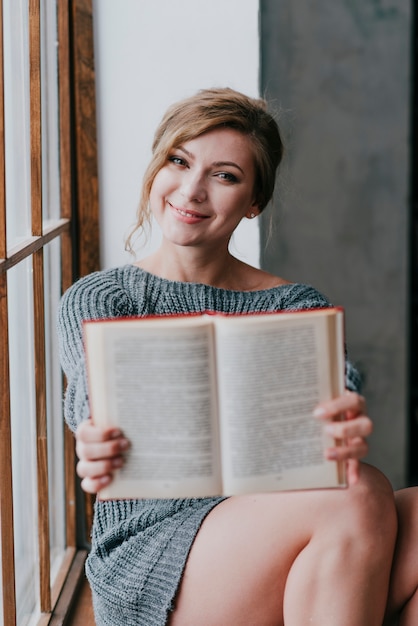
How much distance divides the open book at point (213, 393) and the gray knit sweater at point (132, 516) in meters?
0.16

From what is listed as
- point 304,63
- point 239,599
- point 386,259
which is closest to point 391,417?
point 386,259

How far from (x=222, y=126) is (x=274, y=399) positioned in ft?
2.24

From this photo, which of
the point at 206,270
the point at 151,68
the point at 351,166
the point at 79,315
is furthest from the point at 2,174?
the point at 351,166

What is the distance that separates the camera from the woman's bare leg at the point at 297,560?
1.42m

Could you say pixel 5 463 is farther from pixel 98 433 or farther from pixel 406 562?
pixel 406 562

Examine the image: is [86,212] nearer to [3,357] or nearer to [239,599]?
[3,357]

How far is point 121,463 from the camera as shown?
1.23 m

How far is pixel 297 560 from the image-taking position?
144 centimetres

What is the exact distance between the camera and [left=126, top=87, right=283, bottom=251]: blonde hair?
1.71m

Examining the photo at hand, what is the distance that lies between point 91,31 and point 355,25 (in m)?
1.19

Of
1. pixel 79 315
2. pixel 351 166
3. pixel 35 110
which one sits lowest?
pixel 79 315

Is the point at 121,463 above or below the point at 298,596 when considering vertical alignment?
above

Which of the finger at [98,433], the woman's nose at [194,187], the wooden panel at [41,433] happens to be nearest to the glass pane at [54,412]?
the wooden panel at [41,433]

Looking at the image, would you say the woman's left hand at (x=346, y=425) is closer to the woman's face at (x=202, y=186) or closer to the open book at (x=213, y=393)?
the open book at (x=213, y=393)
